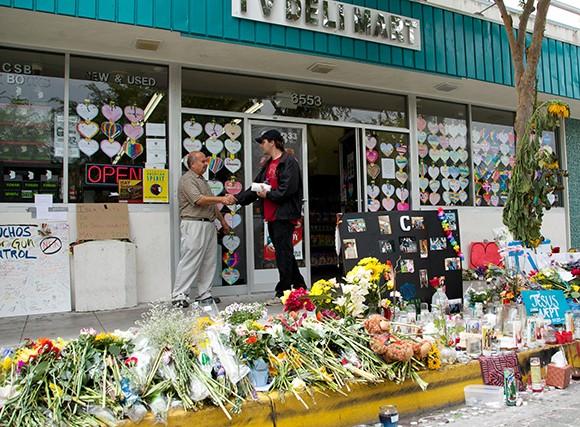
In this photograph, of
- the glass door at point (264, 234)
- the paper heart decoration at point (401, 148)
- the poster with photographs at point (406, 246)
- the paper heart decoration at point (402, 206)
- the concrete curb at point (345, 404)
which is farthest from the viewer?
the paper heart decoration at point (401, 148)

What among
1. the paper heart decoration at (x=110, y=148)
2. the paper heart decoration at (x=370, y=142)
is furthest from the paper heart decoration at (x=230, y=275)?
the paper heart decoration at (x=370, y=142)

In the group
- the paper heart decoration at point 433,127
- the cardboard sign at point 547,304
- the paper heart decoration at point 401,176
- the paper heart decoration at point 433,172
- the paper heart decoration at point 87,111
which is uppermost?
the paper heart decoration at point 433,127

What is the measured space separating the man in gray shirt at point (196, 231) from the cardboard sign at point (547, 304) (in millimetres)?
3473

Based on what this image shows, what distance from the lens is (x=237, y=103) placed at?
7.20 metres

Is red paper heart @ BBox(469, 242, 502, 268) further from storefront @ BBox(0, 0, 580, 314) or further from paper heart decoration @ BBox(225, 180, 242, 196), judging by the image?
paper heart decoration @ BBox(225, 180, 242, 196)

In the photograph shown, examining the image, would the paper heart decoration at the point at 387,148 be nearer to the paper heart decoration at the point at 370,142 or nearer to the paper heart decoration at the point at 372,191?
the paper heart decoration at the point at 370,142

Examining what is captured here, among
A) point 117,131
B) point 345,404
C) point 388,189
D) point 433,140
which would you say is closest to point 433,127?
point 433,140

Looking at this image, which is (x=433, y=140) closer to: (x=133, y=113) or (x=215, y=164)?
(x=215, y=164)

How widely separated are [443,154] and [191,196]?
5223mm

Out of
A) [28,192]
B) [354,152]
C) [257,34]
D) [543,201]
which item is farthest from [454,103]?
[28,192]

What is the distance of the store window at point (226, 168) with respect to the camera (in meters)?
6.88

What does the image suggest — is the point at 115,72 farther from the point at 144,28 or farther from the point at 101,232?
the point at 101,232

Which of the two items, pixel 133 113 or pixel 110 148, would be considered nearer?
pixel 110 148

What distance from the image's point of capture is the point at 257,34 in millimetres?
6086
